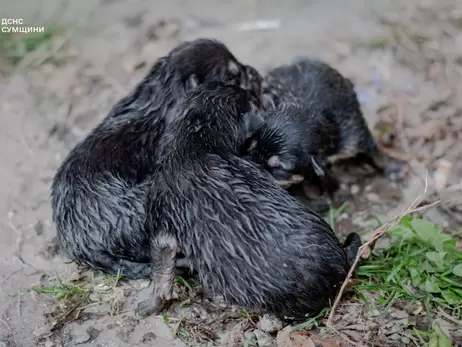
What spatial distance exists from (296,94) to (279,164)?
3.09 feet

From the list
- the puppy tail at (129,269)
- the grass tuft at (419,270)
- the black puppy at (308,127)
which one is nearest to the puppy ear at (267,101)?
the black puppy at (308,127)

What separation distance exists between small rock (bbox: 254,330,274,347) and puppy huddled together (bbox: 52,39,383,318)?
213 mm

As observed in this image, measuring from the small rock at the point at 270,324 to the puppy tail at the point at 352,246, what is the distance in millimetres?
735

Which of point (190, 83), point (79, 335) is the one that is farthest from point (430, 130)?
point (79, 335)

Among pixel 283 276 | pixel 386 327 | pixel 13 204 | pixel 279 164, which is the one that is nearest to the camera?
pixel 283 276

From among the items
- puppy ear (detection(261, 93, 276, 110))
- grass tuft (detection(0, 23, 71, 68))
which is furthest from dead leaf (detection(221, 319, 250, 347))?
grass tuft (detection(0, 23, 71, 68))

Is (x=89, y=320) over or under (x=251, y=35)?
under

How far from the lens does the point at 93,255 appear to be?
5215mm

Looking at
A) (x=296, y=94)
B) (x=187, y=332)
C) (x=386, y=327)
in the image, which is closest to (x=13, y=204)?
(x=187, y=332)

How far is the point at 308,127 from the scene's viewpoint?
5.64 metres

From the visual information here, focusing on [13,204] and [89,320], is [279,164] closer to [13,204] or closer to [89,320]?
[89,320]

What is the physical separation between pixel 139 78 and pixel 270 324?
3636mm

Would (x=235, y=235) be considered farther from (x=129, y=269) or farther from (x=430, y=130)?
(x=430, y=130)

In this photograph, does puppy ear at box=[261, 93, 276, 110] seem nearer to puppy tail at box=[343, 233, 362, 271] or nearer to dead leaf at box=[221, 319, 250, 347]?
puppy tail at box=[343, 233, 362, 271]
